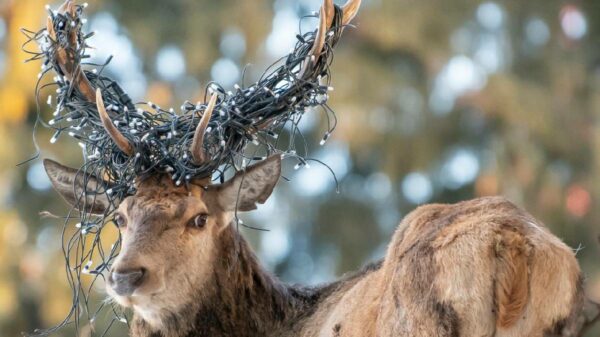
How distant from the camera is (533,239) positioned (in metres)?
4.60

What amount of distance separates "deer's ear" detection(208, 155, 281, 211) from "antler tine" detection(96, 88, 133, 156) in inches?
18.3

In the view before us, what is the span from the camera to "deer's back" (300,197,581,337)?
4535mm

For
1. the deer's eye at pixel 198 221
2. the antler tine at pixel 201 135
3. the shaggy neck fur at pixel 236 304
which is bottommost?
the shaggy neck fur at pixel 236 304

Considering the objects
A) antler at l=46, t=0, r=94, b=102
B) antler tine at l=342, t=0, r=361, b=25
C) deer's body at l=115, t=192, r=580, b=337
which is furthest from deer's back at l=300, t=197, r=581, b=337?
antler at l=46, t=0, r=94, b=102

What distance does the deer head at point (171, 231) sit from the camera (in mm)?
5730

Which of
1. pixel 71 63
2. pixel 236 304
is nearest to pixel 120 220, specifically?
pixel 236 304

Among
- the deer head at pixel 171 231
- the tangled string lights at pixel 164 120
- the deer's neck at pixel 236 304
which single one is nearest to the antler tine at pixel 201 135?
the tangled string lights at pixel 164 120

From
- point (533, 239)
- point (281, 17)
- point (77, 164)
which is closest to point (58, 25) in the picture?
point (533, 239)

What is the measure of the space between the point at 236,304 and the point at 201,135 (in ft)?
2.86

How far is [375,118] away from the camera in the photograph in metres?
17.0

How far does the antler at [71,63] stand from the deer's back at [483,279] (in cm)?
236

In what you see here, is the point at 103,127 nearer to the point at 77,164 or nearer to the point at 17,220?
the point at 77,164

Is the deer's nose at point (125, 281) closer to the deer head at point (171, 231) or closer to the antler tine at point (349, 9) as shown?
the deer head at point (171, 231)

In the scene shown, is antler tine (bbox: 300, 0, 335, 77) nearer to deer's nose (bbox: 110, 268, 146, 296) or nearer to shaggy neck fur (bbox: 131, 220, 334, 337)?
shaggy neck fur (bbox: 131, 220, 334, 337)
